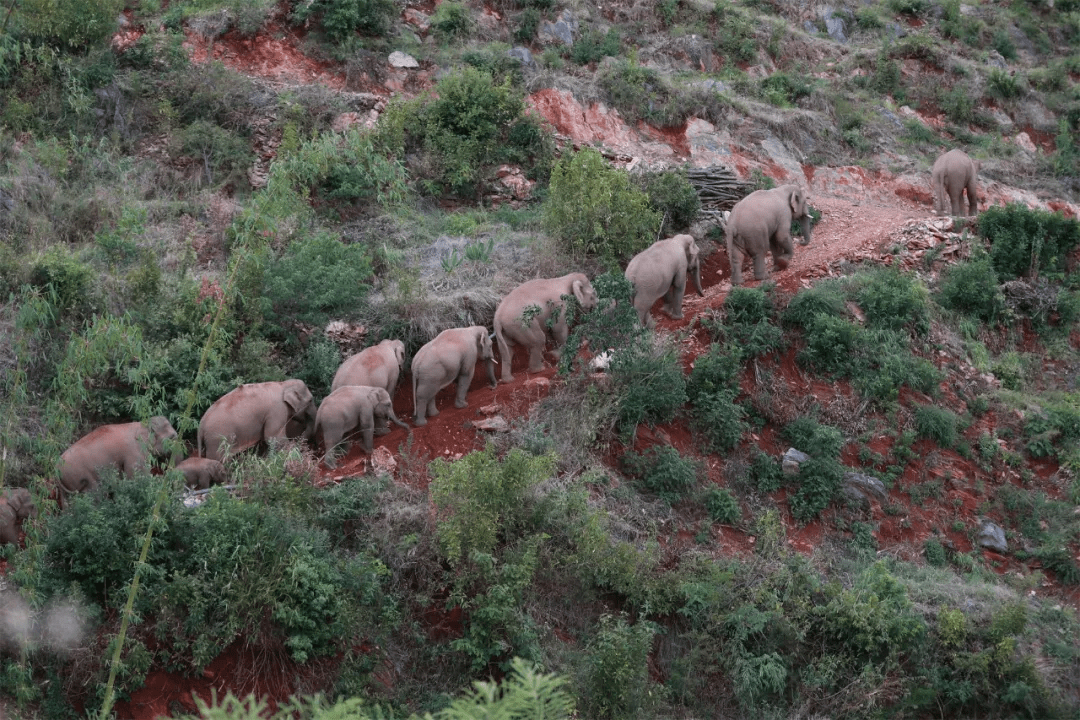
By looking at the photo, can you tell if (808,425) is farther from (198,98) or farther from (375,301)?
(198,98)

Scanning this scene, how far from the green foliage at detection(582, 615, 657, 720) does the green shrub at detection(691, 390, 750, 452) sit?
3.76 meters

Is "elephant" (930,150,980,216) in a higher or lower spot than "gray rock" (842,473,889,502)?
higher

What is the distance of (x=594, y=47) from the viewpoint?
2220 centimetres

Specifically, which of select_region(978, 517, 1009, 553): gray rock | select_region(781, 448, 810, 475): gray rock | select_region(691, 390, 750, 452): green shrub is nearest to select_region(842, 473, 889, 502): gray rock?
select_region(781, 448, 810, 475): gray rock

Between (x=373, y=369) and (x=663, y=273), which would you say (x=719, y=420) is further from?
(x=373, y=369)

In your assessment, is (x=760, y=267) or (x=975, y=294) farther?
(x=975, y=294)

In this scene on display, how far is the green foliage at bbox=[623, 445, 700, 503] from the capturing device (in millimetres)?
12406

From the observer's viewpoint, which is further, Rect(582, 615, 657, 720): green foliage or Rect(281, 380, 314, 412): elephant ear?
Rect(281, 380, 314, 412): elephant ear

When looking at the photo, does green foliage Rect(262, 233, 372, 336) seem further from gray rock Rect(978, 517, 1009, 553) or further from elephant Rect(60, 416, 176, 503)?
gray rock Rect(978, 517, 1009, 553)

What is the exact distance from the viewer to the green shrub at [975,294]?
→ 16078 millimetres

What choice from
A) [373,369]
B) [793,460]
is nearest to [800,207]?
[793,460]

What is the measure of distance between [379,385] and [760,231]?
5926mm

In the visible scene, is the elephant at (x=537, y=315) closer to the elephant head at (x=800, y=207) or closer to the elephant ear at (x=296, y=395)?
the elephant ear at (x=296, y=395)

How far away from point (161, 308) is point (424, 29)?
10.5 m
